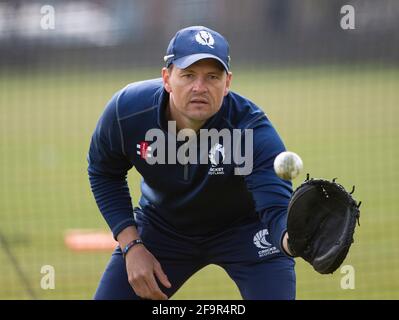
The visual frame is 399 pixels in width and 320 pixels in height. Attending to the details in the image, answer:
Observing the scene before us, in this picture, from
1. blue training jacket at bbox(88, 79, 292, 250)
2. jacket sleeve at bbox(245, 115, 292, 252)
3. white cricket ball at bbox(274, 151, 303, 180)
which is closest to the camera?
white cricket ball at bbox(274, 151, 303, 180)

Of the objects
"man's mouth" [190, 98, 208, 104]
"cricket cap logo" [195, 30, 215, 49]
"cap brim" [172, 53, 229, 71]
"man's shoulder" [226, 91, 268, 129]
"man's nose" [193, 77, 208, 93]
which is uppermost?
"cricket cap logo" [195, 30, 215, 49]

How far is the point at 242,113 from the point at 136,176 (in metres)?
9.30

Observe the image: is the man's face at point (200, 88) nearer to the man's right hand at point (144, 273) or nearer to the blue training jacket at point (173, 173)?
the blue training jacket at point (173, 173)

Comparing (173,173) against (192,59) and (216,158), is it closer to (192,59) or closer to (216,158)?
(216,158)

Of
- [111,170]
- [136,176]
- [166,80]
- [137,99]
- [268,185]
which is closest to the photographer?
[268,185]

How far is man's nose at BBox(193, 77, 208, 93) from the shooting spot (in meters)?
5.36

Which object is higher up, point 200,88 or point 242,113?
point 200,88

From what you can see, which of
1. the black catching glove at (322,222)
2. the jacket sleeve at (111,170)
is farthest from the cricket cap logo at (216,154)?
the black catching glove at (322,222)

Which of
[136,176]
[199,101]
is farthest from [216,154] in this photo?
[136,176]

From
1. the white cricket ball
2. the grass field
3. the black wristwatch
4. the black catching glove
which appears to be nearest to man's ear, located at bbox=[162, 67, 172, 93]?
the black wristwatch

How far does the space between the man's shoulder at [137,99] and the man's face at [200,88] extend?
282 mm

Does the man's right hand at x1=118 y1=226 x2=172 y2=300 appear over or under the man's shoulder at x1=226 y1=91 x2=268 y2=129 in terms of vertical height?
under

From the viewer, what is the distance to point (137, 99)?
5.75m

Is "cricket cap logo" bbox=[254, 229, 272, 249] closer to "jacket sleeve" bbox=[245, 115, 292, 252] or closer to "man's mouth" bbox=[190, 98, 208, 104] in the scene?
"jacket sleeve" bbox=[245, 115, 292, 252]
